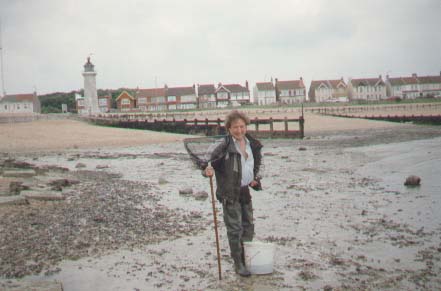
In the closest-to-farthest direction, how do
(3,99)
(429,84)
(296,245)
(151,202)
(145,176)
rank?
(296,245)
(151,202)
(145,176)
(3,99)
(429,84)

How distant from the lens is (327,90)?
377ft

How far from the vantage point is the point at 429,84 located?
389ft

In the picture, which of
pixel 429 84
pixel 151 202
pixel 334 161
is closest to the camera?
pixel 151 202

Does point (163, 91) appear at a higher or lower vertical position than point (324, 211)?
higher

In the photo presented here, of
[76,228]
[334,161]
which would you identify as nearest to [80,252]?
[76,228]

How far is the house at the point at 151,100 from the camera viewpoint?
11075 cm

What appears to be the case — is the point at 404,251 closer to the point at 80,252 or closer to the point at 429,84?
the point at 80,252

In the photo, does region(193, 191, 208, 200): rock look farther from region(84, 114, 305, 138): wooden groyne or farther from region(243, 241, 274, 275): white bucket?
region(84, 114, 305, 138): wooden groyne

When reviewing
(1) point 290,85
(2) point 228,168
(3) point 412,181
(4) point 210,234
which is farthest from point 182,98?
(2) point 228,168

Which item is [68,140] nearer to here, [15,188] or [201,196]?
[15,188]

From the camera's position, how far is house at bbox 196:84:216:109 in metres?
110

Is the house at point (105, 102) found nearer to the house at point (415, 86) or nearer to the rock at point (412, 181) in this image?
the house at point (415, 86)

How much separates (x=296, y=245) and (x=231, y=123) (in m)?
2.38

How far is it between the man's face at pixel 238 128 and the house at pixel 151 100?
348 ft
